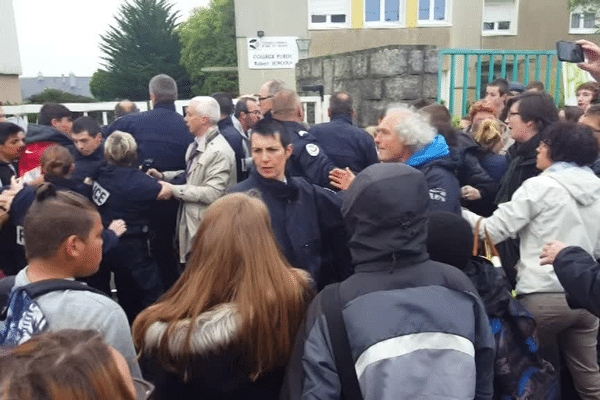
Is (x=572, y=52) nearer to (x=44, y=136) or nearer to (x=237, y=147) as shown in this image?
(x=237, y=147)

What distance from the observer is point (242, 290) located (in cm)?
208

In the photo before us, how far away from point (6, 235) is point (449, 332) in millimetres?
2961

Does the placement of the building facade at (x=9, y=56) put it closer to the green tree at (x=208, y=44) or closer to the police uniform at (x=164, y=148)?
the police uniform at (x=164, y=148)

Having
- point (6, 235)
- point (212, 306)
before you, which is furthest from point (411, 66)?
point (212, 306)

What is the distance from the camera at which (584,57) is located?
400 cm

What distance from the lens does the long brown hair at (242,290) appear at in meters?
2.04

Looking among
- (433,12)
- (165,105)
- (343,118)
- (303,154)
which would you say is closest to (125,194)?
(165,105)

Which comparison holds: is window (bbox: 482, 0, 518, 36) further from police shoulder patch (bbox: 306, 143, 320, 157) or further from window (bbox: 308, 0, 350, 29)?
police shoulder patch (bbox: 306, 143, 320, 157)

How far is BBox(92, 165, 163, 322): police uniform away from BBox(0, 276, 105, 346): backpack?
2.21m

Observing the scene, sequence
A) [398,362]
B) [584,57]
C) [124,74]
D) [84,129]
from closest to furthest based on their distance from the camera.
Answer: [398,362], [584,57], [84,129], [124,74]

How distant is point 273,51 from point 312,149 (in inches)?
621

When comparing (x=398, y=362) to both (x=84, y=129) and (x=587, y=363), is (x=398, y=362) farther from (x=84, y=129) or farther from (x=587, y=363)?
(x=84, y=129)

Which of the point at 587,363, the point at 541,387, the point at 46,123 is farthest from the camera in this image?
the point at 46,123

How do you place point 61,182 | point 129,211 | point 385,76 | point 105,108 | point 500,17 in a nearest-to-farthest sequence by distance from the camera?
1. point 61,182
2. point 129,211
3. point 385,76
4. point 105,108
5. point 500,17
